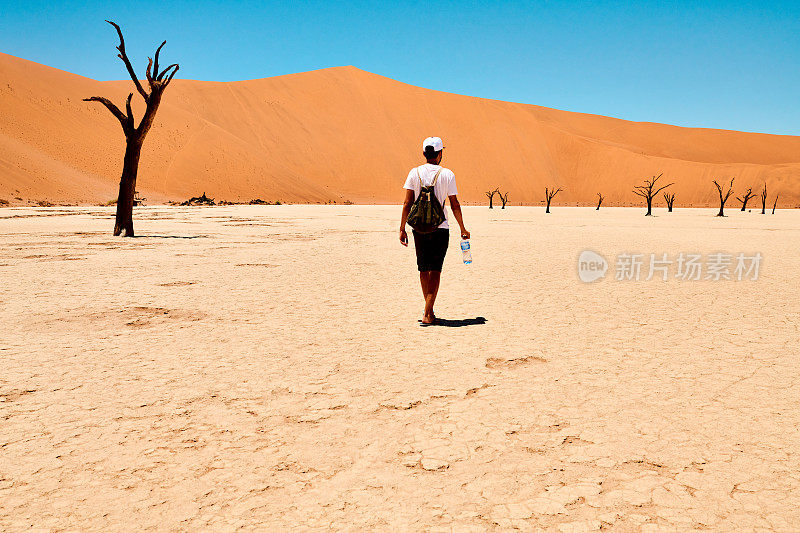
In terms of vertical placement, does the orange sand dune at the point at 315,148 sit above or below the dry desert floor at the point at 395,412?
above

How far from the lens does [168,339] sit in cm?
642

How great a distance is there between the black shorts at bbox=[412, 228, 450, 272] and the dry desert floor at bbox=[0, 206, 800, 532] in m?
0.73

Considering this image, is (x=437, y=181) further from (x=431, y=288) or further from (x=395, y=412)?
(x=395, y=412)

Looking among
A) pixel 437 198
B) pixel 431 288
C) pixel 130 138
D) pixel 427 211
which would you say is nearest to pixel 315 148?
pixel 130 138

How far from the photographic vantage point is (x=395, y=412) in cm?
432

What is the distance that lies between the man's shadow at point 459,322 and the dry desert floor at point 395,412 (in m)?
0.03

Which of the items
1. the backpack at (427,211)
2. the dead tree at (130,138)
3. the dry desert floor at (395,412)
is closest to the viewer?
the dry desert floor at (395,412)

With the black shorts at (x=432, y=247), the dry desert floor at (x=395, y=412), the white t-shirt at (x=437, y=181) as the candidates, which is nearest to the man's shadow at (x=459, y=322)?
the dry desert floor at (x=395, y=412)

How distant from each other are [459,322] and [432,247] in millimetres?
1070

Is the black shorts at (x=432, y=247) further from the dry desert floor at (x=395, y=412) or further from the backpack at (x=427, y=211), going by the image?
the dry desert floor at (x=395, y=412)

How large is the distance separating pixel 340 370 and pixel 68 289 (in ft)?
19.9

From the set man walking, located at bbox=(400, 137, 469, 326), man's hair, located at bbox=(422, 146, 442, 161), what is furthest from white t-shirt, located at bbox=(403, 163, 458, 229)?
man's hair, located at bbox=(422, 146, 442, 161)

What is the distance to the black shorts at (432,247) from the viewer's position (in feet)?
22.4

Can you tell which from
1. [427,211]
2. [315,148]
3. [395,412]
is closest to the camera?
[395,412]
